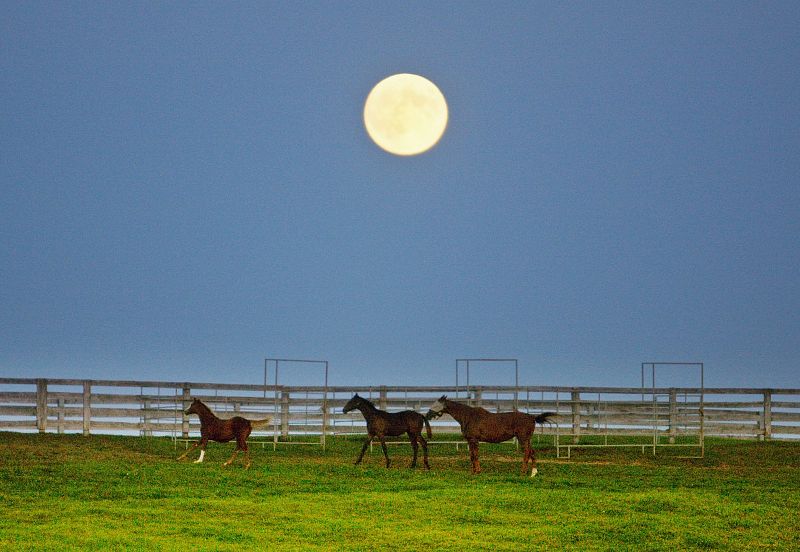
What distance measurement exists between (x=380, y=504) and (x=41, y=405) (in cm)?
1516

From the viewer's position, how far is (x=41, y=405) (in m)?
26.5

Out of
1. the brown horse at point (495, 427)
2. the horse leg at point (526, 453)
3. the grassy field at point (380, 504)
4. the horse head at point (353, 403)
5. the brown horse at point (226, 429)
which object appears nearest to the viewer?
the grassy field at point (380, 504)

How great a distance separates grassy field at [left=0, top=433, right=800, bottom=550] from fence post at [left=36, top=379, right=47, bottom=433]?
4.49m

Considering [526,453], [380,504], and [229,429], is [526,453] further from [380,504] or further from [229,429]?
[229,429]

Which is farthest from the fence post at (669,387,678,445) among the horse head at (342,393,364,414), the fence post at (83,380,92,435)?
the fence post at (83,380,92,435)

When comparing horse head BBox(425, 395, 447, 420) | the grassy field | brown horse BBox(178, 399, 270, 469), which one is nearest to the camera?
the grassy field

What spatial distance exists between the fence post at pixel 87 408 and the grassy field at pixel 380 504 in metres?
4.43

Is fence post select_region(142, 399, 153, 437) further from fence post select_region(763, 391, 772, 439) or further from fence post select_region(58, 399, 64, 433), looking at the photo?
fence post select_region(763, 391, 772, 439)

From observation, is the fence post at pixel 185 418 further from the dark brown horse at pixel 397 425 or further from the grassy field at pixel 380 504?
the dark brown horse at pixel 397 425

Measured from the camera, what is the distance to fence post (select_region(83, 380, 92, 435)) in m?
26.8

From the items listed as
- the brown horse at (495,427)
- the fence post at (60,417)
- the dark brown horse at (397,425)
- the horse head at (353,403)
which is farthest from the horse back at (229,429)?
the fence post at (60,417)

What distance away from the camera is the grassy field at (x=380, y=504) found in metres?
12.4

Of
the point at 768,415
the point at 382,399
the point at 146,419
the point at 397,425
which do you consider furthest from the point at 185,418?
the point at 768,415

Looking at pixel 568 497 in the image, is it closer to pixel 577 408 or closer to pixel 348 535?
pixel 348 535
